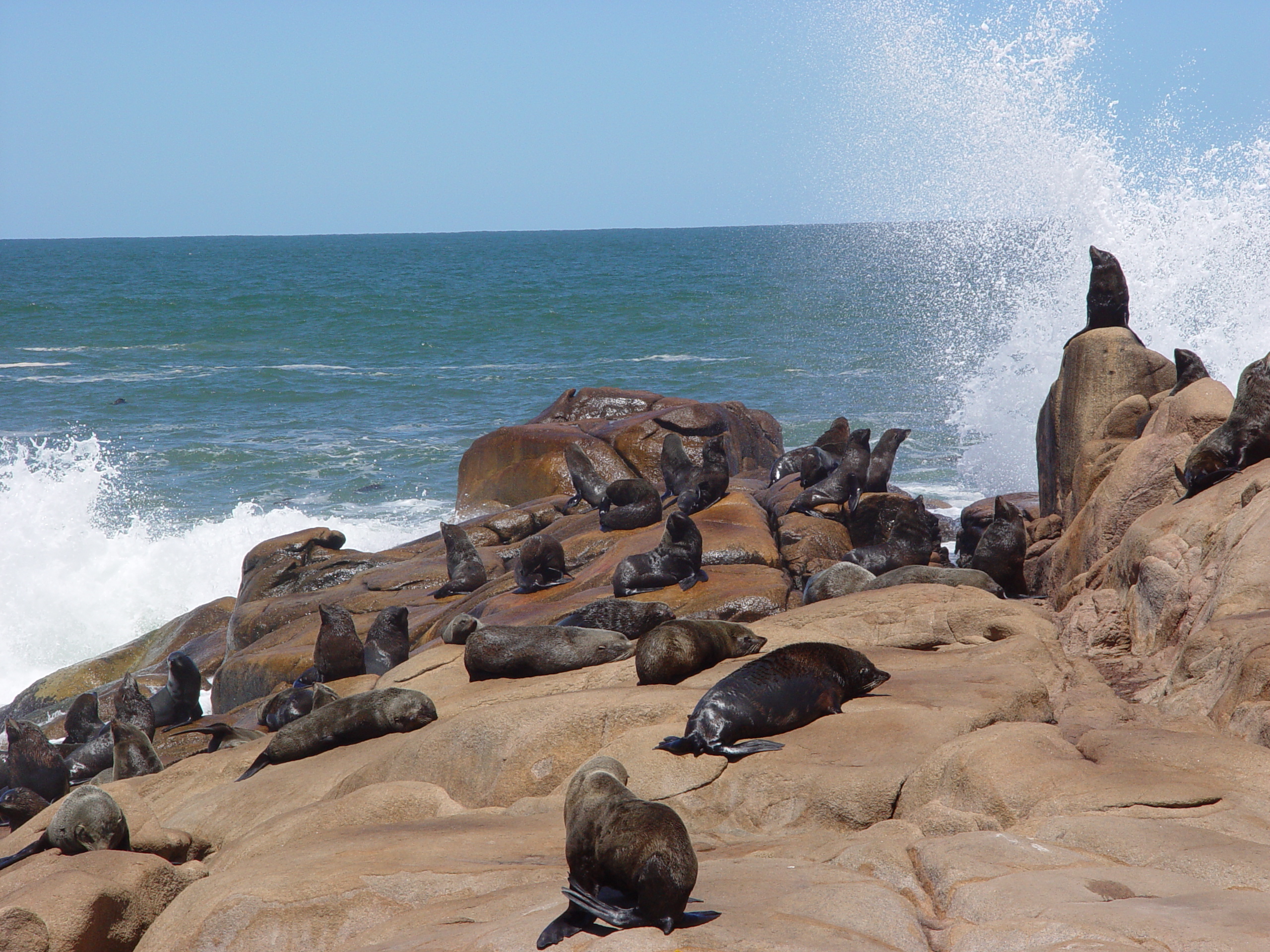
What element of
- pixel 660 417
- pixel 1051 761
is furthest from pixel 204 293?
pixel 1051 761

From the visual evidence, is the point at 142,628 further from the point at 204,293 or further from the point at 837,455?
the point at 204,293

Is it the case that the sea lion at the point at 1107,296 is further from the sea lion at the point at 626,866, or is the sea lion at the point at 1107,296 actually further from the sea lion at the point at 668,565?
the sea lion at the point at 626,866

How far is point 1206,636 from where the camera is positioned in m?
5.99

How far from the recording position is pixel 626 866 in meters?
3.71

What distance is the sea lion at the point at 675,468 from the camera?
13.7 meters

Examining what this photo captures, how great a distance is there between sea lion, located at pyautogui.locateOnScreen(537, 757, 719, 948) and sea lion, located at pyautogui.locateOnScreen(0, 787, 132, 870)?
336 cm

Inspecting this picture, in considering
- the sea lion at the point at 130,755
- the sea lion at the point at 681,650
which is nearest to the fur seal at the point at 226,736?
the sea lion at the point at 130,755

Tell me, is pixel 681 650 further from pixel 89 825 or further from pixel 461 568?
pixel 461 568

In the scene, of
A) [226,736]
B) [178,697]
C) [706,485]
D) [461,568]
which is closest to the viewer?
[226,736]

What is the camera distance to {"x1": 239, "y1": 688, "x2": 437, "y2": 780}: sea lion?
7.25 meters

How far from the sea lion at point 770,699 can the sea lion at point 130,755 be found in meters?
5.47

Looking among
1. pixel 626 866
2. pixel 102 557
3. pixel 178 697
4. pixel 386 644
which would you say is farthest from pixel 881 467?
pixel 102 557

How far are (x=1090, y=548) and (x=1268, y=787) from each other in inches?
198

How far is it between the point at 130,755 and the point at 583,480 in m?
7.12
